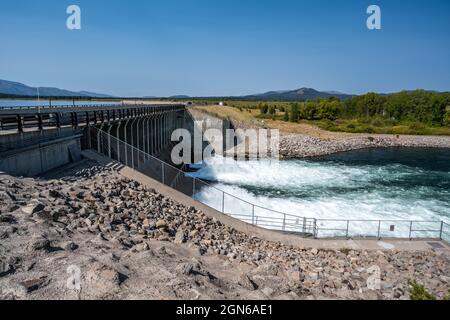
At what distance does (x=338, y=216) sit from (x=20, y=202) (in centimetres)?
2255

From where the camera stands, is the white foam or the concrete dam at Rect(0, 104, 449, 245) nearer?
the concrete dam at Rect(0, 104, 449, 245)

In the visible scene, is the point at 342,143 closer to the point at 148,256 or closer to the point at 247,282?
the point at 247,282

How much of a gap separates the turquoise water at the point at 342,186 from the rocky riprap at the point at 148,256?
8032 mm

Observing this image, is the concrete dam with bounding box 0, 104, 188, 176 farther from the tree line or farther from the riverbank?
the tree line

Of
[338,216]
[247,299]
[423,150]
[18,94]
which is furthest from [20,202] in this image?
[423,150]

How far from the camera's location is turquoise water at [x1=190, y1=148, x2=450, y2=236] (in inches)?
1058

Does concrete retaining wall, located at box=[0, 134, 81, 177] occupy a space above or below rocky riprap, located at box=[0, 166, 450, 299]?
above

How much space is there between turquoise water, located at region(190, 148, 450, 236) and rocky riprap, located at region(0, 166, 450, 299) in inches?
316

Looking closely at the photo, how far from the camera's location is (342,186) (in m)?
35.6

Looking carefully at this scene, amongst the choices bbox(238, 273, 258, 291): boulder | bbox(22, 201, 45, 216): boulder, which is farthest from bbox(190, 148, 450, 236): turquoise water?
bbox(238, 273, 258, 291): boulder

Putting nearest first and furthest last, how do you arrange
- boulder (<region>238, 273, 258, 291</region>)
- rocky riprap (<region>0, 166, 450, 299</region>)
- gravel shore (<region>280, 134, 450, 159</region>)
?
1. rocky riprap (<region>0, 166, 450, 299</region>)
2. boulder (<region>238, 273, 258, 291</region>)
3. gravel shore (<region>280, 134, 450, 159</region>)

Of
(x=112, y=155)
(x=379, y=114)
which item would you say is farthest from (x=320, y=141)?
(x=379, y=114)

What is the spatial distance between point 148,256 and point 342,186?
30918mm

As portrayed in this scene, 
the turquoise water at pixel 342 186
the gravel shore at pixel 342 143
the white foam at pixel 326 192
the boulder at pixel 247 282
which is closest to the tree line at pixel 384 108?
the gravel shore at pixel 342 143
